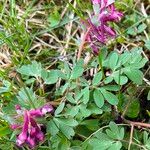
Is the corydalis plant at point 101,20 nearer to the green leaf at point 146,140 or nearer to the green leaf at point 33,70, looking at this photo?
the green leaf at point 33,70

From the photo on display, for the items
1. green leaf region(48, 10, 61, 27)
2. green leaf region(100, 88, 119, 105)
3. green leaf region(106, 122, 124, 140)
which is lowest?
green leaf region(106, 122, 124, 140)

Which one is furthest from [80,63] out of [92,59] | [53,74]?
[92,59]

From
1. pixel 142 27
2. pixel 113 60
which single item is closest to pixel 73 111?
pixel 113 60

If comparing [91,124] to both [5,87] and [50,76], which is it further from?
[5,87]

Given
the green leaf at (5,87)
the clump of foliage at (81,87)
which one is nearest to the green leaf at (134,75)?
the clump of foliage at (81,87)

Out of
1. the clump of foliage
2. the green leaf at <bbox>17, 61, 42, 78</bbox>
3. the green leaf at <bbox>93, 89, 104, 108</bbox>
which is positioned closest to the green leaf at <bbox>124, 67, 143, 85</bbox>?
the clump of foliage

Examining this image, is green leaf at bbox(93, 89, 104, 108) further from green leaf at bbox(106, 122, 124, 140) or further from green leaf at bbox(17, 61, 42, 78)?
green leaf at bbox(17, 61, 42, 78)

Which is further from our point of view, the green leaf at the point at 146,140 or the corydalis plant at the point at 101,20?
the corydalis plant at the point at 101,20
